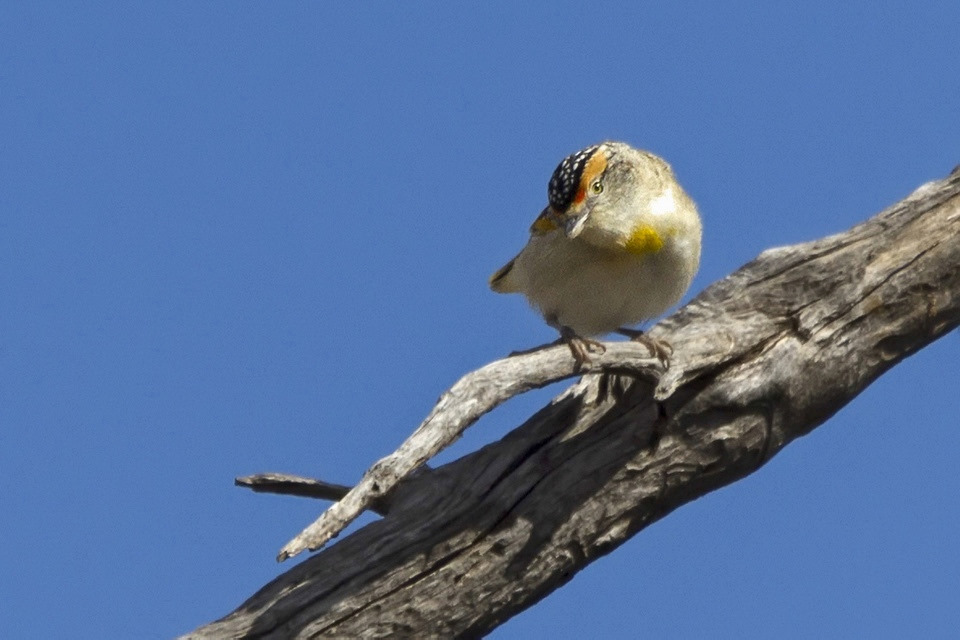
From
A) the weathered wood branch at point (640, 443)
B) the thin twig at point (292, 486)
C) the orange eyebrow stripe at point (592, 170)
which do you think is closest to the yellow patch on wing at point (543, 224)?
the orange eyebrow stripe at point (592, 170)

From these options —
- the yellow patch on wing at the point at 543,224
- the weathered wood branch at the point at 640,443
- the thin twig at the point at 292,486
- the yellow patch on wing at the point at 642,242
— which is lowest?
the weathered wood branch at the point at 640,443

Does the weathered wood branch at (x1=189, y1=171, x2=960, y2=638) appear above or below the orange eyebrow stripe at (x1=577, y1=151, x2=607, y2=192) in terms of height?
below

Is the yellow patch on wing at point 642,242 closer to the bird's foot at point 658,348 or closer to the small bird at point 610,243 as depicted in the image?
the small bird at point 610,243

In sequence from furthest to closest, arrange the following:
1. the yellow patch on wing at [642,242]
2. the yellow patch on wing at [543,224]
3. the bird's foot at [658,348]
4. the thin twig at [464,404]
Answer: the yellow patch on wing at [543,224]
the yellow patch on wing at [642,242]
the bird's foot at [658,348]
the thin twig at [464,404]

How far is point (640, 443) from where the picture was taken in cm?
709

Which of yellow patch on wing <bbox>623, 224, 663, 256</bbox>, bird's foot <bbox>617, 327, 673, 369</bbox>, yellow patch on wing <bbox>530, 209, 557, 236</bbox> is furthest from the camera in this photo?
yellow patch on wing <bbox>530, 209, 557, 236</bbox>

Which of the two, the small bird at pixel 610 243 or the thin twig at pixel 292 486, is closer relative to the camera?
the thin twig at pixel 292 486

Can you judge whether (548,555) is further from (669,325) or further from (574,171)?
(574,171)

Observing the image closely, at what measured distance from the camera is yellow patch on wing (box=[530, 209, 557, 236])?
7684 millimetres

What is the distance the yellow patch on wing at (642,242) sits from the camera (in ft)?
24.4

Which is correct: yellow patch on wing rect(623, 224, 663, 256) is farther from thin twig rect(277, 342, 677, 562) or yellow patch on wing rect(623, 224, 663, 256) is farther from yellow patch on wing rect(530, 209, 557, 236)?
thin twig rect(277, 342, 677, 562)

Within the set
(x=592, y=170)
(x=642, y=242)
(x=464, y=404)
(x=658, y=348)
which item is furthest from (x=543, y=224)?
(x=464, y=404)

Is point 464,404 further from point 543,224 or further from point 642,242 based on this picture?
point 543,224

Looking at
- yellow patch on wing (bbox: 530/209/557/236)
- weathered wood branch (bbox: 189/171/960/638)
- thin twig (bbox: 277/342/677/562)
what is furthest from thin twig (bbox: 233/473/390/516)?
yellow patch on wing (bbox: 530/209/557/236)
